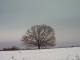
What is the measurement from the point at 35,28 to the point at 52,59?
112ft

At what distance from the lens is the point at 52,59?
455 inches

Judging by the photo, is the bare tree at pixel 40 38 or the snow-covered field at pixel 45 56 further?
the bare tree at pixel 40 38

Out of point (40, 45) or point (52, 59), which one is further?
point (40, 45)

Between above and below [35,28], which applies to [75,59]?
below

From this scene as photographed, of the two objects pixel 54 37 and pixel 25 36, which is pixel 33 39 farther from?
pixel 54 37

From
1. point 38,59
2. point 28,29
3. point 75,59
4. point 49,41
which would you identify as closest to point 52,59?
point 38,59

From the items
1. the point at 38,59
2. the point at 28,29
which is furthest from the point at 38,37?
the point at 38,59

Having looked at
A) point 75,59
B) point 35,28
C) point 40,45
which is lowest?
point 75,59

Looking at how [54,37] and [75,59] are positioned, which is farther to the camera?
[54,37]

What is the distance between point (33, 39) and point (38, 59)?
32290 mm

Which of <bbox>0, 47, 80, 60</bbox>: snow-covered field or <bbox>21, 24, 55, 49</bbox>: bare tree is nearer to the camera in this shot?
<bbox>0, 47, 80, 60</bbox>: snow-covered field

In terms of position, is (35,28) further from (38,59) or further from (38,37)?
(38,59)

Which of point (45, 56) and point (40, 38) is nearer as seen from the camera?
point (45, 56)

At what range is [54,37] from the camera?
43.6 meters
